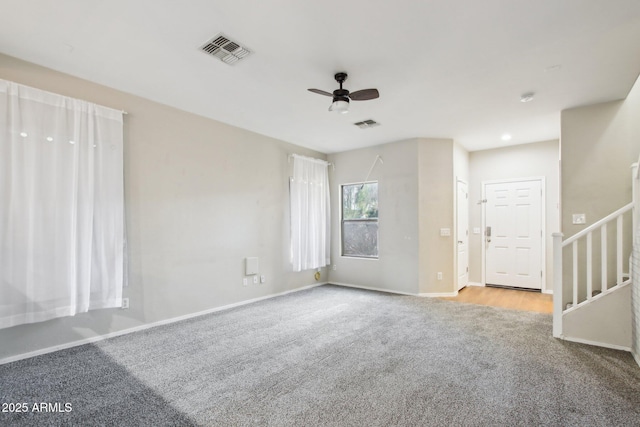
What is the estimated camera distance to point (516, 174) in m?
5.80

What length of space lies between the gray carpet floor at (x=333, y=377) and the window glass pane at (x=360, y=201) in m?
2.67

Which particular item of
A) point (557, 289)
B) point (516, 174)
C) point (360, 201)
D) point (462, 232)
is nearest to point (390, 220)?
point (360, 201)

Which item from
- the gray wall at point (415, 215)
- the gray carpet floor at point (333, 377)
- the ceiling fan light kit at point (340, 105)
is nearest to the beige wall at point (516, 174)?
the gray wall at point (415, 215)

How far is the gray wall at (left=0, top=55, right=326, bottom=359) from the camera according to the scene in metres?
3.20

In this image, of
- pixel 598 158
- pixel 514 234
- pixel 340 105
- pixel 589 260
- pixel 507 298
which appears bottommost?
pixel 507 298

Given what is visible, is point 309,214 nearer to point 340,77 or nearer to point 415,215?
point 415,215

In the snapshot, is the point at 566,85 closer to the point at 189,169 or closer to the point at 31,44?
the point at 189,169

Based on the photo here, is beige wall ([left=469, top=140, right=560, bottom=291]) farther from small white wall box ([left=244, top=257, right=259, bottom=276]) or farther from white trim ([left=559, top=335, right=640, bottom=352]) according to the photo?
small white wall box ([left=244, top=257, right=259, bottom=276])

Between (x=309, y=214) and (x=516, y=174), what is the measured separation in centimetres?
398

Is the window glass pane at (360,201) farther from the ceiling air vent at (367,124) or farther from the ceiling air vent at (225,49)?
the ceiling air vent at (225,49)

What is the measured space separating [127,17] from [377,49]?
6.48 feet

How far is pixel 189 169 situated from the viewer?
418 centimetres

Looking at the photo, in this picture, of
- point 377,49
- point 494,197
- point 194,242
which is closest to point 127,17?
point 377,49

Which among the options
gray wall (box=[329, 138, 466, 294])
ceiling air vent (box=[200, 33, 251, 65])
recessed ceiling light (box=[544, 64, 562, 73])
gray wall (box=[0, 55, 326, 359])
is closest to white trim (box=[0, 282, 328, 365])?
gray wall (box=[0, 55, 326, 359])
